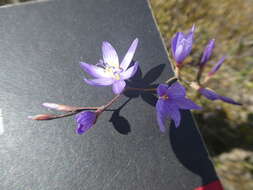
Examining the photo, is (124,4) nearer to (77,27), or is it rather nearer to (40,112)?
(77,27)

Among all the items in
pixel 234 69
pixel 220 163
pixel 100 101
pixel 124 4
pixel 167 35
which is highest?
pixel 124 4

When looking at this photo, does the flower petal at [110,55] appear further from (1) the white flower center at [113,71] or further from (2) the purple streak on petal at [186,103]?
(2) the purple streak on petal at [186,103]

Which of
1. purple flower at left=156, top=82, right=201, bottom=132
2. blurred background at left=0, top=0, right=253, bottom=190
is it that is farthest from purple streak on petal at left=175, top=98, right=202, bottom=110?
blurred background at left=0, top=0, right=253, bottom=190

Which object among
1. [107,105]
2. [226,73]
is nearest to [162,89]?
[107,105]

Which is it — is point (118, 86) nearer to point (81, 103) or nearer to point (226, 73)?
point (81, 103)

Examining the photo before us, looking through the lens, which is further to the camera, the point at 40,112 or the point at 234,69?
the point at 234,69

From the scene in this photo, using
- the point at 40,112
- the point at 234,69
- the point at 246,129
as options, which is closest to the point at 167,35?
the point at 234,69
